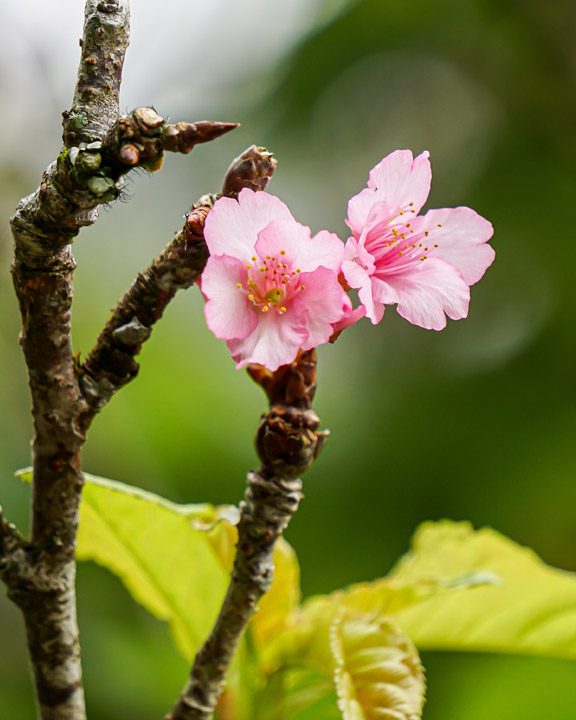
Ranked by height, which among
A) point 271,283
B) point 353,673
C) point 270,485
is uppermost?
point 271,283

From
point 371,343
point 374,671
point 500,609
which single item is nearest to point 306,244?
point 374,671

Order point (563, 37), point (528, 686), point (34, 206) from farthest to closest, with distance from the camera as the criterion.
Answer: point (563, 37) < point (528, 686) < point (34, 206)

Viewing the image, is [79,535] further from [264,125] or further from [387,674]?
[264,125]

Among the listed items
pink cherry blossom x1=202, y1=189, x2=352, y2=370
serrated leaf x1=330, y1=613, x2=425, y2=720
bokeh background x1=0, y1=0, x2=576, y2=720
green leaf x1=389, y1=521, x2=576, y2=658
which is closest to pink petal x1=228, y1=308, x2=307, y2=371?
A: pink cherry blossom x1=202, y1=189, x2=352, y2=370

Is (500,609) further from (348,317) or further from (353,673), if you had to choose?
(348,317)

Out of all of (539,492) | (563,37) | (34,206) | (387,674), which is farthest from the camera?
(563,37)

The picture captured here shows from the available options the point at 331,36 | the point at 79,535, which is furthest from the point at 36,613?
the point at 331,36

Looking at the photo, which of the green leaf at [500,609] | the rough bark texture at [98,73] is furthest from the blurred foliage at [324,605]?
the rough bark texture at [98,73]
